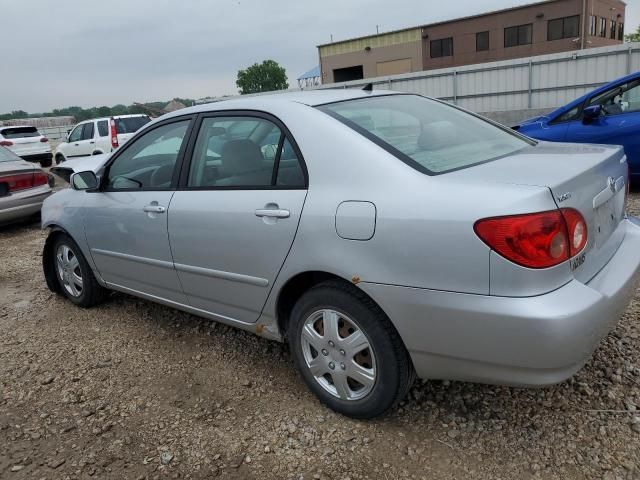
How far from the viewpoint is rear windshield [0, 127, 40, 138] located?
61.1 feet

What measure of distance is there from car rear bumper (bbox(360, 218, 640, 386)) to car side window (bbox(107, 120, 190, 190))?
5.56 ft

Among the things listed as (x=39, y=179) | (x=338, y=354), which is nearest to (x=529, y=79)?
(x=39, y=179)

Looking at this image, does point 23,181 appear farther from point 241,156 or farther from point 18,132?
point 18,132

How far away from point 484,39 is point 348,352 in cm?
4963

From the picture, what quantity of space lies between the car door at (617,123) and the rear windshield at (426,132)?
3892 millimetres

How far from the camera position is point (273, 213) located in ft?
8.51

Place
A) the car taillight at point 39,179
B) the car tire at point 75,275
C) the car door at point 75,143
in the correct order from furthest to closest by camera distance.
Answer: the car door at point 75,143 < the car taillight at point 39,179 < the car tire at point 75,275

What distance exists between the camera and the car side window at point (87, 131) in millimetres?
16000

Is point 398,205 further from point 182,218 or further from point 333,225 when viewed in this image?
point 182,218

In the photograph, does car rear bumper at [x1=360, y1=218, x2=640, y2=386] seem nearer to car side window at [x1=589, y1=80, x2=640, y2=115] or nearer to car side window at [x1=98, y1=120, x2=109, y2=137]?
car side window at [x1=589, y1=80, x2=640, y2=115]

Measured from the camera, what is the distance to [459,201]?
2.06 metres

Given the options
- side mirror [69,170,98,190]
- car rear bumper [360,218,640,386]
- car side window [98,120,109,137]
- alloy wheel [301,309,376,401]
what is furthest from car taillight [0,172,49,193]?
car side window [98,120,109,137]

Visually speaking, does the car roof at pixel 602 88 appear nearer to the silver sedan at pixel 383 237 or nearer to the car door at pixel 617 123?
the car door at pixel 617 123

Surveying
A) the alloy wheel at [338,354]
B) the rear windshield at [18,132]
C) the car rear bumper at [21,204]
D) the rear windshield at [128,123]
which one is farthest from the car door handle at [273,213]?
the rear windshield at [18,132]
